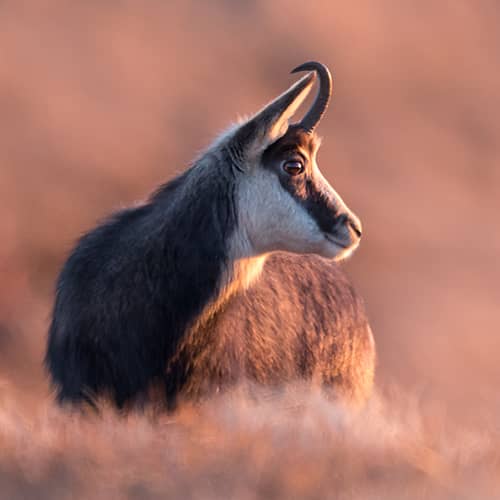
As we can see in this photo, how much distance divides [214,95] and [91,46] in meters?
3.31

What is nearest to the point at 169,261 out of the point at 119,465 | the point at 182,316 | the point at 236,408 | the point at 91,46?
the point at 182,316

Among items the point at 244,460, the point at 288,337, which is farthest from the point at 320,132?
the point at 244,460

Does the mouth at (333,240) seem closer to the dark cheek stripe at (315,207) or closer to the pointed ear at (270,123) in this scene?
the dark cheek stripe at (315,207)

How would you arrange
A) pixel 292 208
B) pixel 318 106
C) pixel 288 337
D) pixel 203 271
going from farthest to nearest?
pixel 288 337 < pixel 318 106 < pixel 292 208 < pixel 203 271

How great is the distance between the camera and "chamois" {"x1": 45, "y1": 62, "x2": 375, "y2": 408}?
902 centimetres

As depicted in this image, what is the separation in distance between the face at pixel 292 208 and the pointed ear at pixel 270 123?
80 mm

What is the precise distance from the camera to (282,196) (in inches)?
381

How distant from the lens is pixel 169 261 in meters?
9.35

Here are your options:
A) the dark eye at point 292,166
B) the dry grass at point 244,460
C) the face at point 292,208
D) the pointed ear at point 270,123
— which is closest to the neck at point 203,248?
the face at point 292,208

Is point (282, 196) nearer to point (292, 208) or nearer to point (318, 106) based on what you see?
point (292, 208)

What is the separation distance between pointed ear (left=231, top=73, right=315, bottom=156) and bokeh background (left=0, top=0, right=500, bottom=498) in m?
11.8

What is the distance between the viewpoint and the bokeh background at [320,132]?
28953mm

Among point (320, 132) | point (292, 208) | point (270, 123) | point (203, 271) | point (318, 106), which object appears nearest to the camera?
point (203, 271)

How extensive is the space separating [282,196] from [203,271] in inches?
30.7
